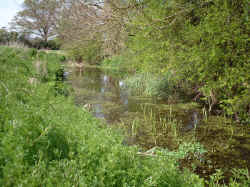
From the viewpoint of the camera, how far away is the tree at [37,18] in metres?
49.7

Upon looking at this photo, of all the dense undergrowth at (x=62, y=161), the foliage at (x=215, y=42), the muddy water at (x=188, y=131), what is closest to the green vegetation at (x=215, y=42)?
the foliage at (x=215, y=42)

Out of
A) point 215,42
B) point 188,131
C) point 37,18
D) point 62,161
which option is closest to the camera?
point 62,161

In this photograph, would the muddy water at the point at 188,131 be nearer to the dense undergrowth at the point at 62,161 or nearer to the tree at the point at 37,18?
the dense undergrowth at the point at 62,161

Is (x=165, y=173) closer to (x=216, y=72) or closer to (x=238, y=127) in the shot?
(x=216, y=72)

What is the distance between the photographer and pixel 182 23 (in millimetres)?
8102

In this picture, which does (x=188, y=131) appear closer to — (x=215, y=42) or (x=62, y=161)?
(x=215, y=42)

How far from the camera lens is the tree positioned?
49656 mm

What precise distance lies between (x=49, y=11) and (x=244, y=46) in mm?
53236

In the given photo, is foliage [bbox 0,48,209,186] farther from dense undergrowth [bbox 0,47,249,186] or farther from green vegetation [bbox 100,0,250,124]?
green vegetation [bbox 100,0,250,124]

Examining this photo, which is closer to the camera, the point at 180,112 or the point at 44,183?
the point at 44,183

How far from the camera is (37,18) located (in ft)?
168

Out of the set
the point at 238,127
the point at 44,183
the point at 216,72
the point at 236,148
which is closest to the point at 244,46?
the point at 216,72

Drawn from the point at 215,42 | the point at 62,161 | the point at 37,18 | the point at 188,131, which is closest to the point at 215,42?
the point at 215,42

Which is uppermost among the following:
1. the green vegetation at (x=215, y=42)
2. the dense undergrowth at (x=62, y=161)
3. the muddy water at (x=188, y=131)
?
the green vegetation at (x=215, y=42)
